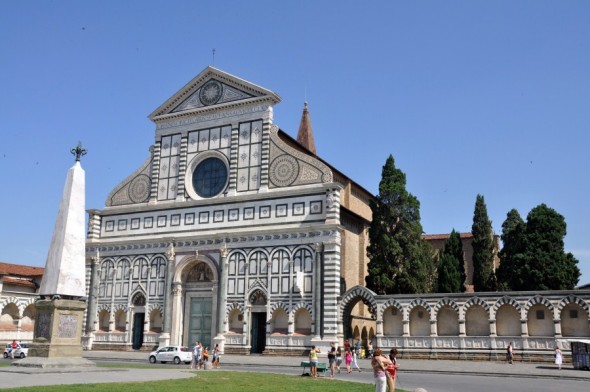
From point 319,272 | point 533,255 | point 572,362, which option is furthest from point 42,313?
point 533,255

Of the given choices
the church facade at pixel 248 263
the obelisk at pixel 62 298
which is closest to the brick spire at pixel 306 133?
the church facade at pixel 248 263

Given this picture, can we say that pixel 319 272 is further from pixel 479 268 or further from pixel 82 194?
pixel 82 194

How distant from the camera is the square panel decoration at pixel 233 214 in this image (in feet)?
133

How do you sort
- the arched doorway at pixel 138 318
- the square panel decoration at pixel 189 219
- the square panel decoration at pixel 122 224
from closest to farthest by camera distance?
the square panel decoration at pixel 189 219
the arched doorway at pixel 138 318
the square panel decoration at pixel 122 224

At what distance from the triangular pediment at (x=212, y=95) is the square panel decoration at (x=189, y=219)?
7.83 metres

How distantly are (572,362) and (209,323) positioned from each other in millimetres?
22500

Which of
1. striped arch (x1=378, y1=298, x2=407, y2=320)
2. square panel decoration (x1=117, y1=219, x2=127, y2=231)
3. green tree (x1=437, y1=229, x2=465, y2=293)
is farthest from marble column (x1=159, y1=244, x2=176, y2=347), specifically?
green tree (x1=437, y1=229, x2=465, y2=293)

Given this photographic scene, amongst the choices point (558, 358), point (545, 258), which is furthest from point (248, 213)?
point (558, 358)

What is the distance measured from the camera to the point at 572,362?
29.8 m

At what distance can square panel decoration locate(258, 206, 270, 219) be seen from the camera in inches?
1563

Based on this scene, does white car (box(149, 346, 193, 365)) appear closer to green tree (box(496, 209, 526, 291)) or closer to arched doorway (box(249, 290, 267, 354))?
arched doorway (box(249, 290, 267, 354))

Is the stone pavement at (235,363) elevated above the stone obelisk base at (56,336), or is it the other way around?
the stone obelisk base at (56,336)

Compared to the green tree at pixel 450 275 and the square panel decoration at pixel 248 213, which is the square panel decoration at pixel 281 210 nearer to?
the square panel decoration at pixel 248 213

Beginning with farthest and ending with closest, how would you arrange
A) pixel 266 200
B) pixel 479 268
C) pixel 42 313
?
pixel 479 268
pixel 266 200
pixel 42 313
